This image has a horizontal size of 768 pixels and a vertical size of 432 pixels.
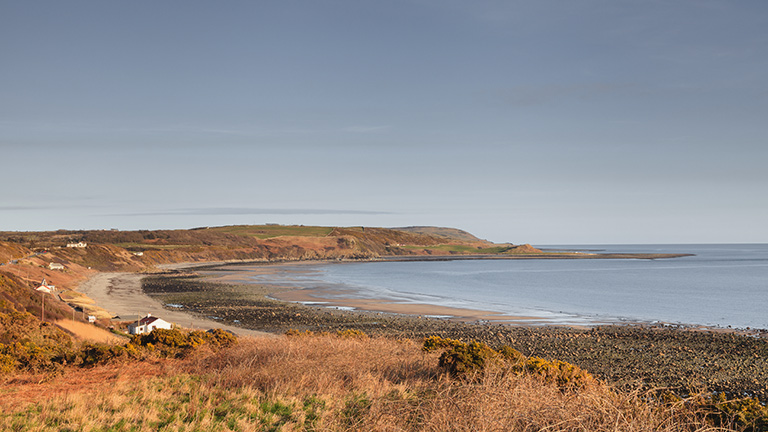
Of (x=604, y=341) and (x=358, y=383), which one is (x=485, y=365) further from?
(x=604, y=341)

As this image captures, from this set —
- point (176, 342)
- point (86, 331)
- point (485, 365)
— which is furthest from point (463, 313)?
point (485, 365)

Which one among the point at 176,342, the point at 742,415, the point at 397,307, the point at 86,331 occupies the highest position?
the point at 742,415

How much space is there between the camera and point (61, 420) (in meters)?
9.38

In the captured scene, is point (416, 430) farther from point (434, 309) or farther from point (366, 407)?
point (434, 309)

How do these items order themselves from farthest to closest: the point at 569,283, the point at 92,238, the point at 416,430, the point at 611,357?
the point at 92,238 → the point at 569,283 → the point at 611,357 → the point at 416,430

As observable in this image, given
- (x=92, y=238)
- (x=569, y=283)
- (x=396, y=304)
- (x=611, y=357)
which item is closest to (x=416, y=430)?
(x=611, y=357)

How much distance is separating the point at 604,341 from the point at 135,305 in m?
40.2

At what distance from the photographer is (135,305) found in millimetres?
49938

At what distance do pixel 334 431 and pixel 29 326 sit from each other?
18126mm

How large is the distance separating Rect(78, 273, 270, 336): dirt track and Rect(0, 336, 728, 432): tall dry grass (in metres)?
20.0

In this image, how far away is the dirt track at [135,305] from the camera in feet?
122

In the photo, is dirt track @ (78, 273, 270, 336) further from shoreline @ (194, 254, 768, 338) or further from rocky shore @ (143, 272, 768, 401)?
shoreline @ (194, 254, 768, 338)

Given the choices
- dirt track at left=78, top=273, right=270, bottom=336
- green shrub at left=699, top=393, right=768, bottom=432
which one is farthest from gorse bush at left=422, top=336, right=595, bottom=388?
dirt track at left=78, top=273, right=270, bottom=336

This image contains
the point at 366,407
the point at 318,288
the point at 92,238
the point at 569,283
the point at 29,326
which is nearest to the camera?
the point at 366,407
